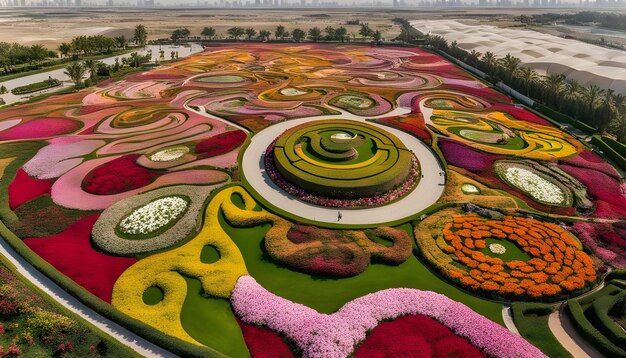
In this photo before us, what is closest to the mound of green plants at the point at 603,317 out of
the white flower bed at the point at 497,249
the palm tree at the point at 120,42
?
the white flower bed at the point at 497,249

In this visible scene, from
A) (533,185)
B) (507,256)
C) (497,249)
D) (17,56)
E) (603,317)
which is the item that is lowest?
(603,317)

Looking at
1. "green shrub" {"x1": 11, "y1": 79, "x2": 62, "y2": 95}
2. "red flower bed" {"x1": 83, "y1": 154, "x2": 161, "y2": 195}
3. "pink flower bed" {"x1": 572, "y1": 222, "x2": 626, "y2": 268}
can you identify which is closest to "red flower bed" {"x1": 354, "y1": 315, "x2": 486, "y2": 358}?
"pink flower bed" {"x1": 572, "y1": 222, "x2": 626, "y2": 268}

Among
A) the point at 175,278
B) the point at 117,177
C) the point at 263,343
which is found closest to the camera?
the point at 263,343

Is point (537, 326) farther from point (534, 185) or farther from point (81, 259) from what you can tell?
point (81, 259)

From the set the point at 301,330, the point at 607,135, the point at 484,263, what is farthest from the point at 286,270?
the point at 607,135

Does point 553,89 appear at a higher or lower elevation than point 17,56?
lower

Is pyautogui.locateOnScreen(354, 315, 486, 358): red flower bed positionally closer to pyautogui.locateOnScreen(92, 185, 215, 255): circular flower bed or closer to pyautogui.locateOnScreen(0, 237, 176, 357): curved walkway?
pyautogui.locateOnScreen(0, 237, 176, 357): curved walkway

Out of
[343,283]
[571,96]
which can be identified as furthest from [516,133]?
[343,283]
